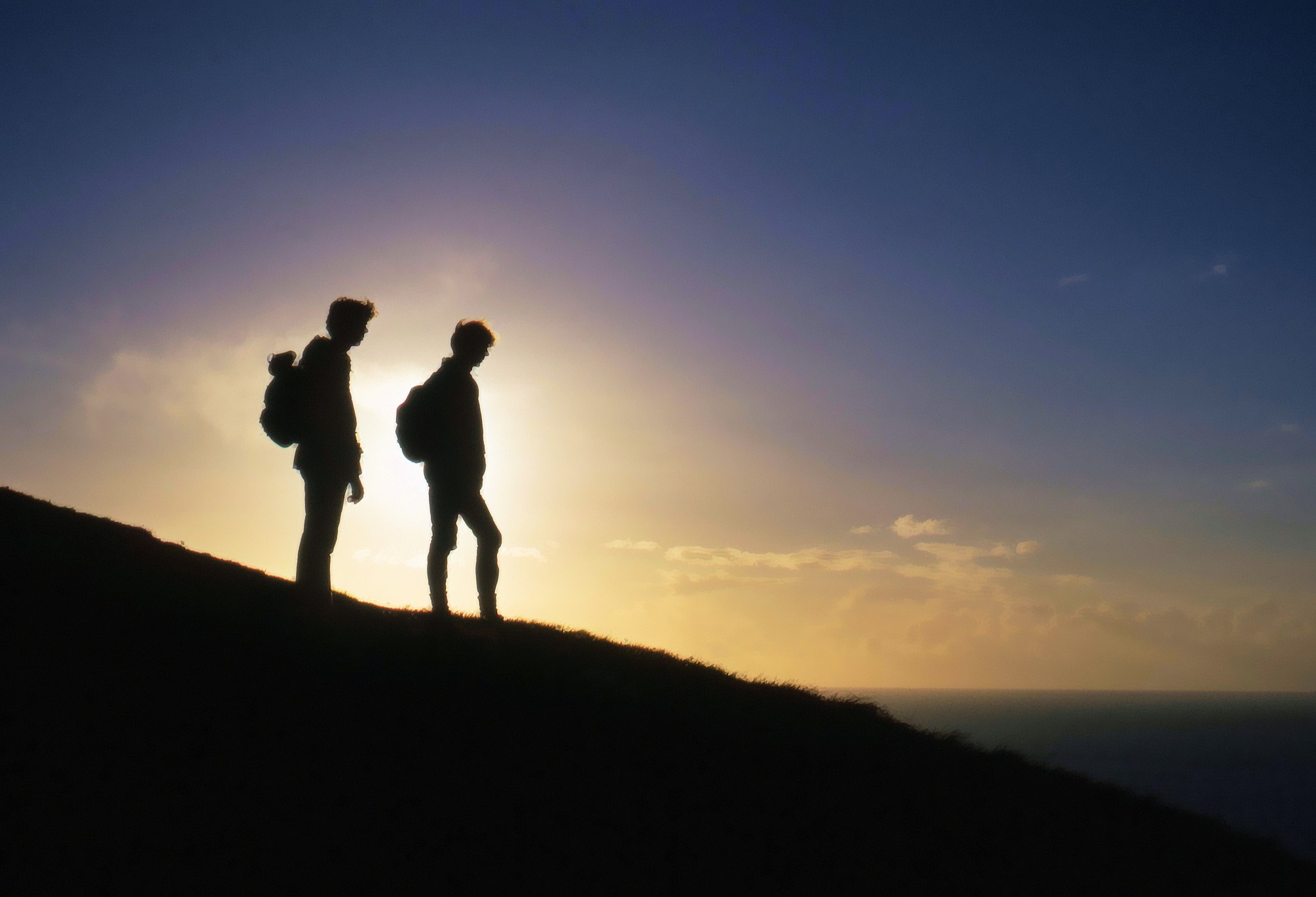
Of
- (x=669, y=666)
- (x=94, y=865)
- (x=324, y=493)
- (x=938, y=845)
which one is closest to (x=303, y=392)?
(x=324, y=493)

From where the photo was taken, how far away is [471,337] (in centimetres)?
1023

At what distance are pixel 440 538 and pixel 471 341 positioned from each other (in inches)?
103

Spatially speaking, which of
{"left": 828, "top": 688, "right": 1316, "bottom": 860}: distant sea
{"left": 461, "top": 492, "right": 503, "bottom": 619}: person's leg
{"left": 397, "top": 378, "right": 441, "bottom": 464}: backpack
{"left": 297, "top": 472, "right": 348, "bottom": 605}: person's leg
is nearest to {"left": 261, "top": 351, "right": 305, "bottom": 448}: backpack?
{"left": 297, "top": 472, "right": 348, "bottom": 605}: person's leg

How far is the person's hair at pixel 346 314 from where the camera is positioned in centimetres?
878

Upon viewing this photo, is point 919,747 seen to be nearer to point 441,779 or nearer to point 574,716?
point 574,716

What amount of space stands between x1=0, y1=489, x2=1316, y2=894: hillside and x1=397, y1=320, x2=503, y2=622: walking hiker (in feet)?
3.30

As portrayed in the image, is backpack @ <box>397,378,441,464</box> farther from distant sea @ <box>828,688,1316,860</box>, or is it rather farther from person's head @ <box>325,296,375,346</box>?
distant sea @ <box>828,688,1316,860</box>

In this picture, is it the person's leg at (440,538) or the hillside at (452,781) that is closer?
the hillside at (452,781)

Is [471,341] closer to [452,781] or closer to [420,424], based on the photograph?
[420,424]

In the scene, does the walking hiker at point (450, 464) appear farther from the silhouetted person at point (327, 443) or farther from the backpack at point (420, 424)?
the silhouetted person at point (327, 443)

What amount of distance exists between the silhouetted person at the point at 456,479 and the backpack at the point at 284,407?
5.72 feet

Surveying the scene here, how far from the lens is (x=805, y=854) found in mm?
5406

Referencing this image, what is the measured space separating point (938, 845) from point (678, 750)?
86.3 inches

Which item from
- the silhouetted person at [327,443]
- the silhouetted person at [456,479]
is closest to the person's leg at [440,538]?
the silhouetted person at [456,479]
